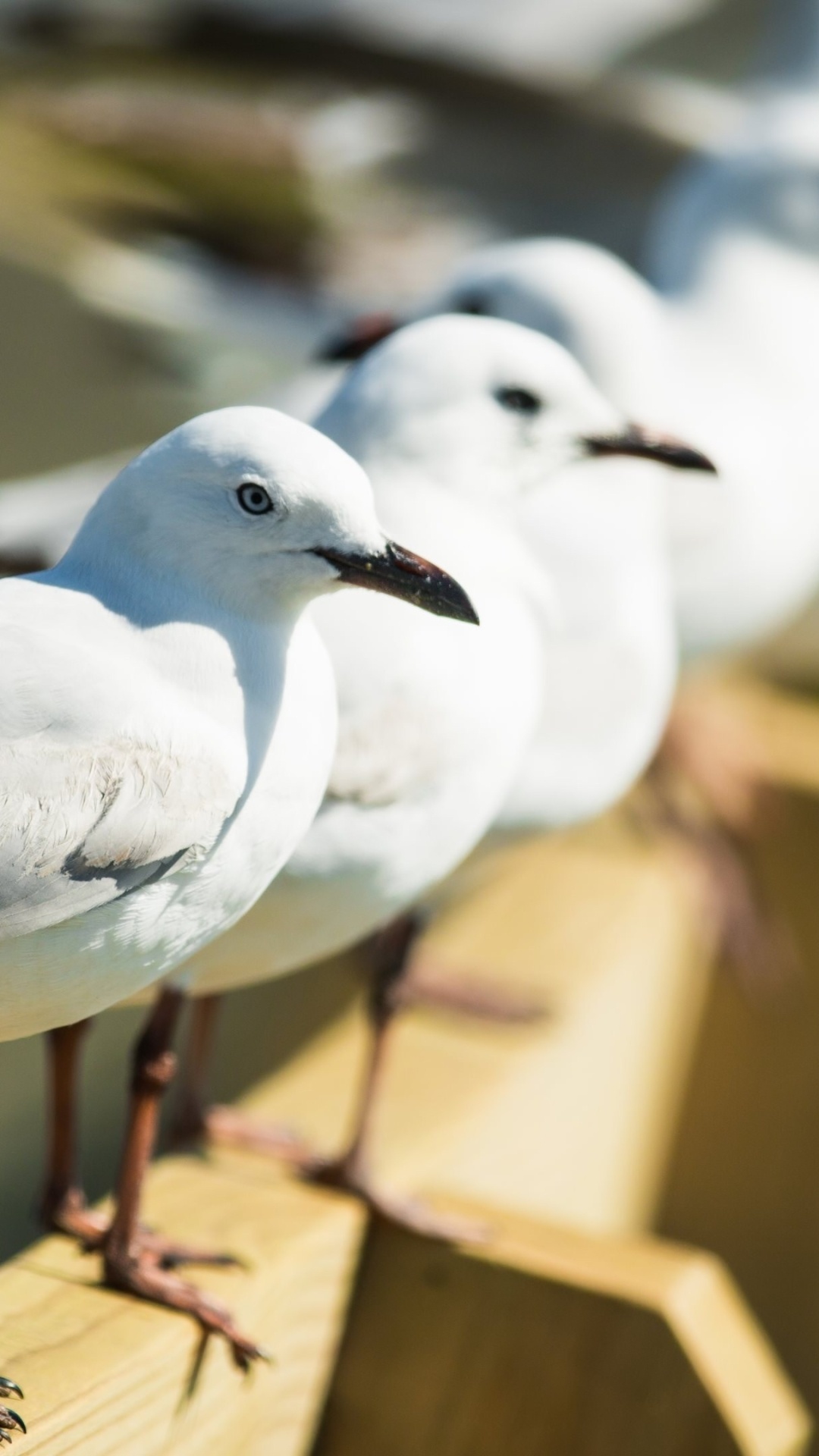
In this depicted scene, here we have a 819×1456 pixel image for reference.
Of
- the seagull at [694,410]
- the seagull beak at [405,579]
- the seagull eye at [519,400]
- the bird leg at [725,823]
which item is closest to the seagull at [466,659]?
the seagull eye at [519,400]

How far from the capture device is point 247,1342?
1147 millimetres

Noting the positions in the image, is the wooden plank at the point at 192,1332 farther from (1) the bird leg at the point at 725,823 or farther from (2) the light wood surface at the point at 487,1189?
(1) the bird leg at the point at 725,823

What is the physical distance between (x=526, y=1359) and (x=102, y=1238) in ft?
1.18

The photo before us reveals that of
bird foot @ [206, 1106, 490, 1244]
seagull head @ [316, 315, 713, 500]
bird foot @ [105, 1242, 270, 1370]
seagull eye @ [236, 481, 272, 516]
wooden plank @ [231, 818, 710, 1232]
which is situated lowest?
bird foot @ [105, 1242, 270, 1370]

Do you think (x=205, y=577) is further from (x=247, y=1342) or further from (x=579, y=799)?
(x=579, y=799)

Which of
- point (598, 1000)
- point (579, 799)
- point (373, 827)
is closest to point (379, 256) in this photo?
point (598, 1000)

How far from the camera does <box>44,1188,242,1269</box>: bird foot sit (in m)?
1.19

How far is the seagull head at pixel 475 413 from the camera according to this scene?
1279 mm

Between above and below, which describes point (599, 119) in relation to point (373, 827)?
above

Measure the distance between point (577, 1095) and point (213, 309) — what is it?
1.37 m

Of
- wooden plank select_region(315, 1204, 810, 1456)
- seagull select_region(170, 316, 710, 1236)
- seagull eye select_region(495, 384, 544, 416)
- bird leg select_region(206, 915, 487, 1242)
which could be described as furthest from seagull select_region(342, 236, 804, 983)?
wooden plank select_region(315, 1204, 810, 1456)

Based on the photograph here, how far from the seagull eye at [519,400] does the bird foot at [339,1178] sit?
0.57 m

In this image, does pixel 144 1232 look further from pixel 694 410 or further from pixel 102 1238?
pixel 694 410

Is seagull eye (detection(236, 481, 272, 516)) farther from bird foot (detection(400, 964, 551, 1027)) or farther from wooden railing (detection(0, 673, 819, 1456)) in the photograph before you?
bird foot (detection(400, 964, 551, 1027))
